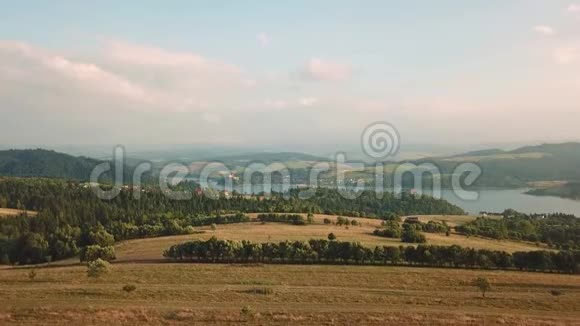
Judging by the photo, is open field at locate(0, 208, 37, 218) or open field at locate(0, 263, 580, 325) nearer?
open field at locate(0, 263, 580, 325)

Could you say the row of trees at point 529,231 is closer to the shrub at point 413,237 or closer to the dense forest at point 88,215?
the shrub at point 413,237

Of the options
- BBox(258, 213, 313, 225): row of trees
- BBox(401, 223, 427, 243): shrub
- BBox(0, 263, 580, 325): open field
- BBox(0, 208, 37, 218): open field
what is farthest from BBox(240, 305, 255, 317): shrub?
BBox(0, 208, 37, 218): open field

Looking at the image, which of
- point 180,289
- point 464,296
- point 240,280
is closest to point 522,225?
point 464,296

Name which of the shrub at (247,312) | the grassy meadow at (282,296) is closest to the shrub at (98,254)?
the grassy meadow at (282,296)

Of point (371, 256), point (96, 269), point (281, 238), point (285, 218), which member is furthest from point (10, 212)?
point (371, 256)

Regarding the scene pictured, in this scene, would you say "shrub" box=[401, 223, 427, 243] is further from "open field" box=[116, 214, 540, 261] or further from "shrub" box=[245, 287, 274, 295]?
"shrub" box=[245, 287, 274, 295]
